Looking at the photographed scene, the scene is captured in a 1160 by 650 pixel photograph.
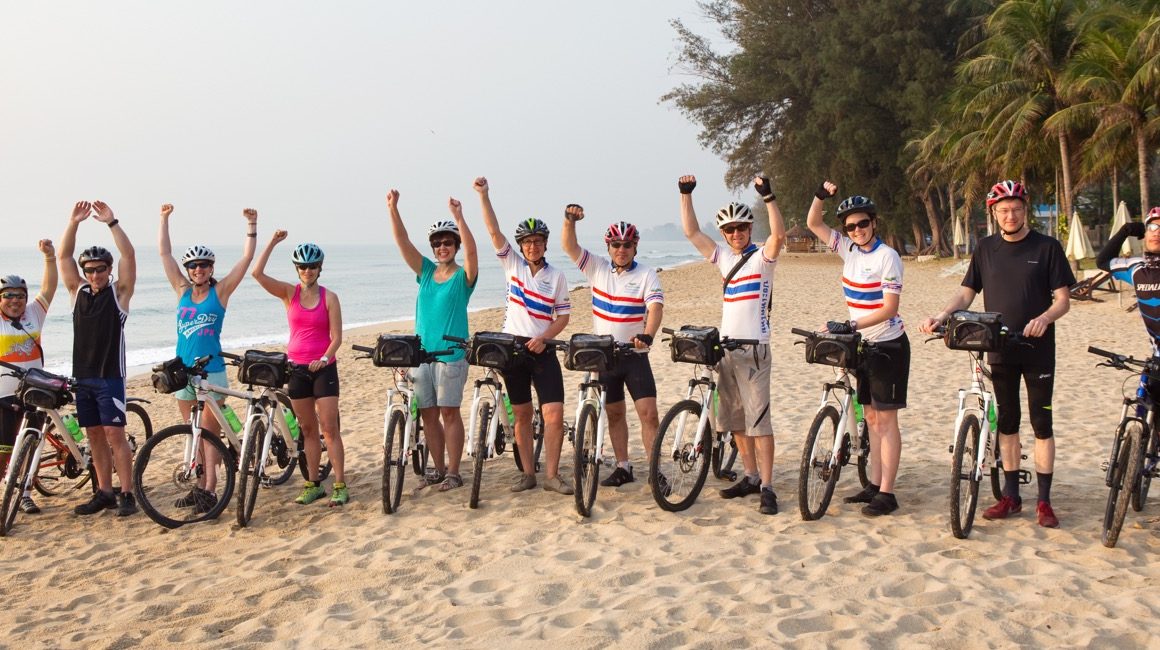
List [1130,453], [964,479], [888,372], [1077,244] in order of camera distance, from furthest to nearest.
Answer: [1077,244], [888,372], [964,479], [1130,453]

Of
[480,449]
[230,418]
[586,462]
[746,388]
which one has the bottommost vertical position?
[586,462]

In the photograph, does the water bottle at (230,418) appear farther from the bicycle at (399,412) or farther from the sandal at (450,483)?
the sandal at (450,483)

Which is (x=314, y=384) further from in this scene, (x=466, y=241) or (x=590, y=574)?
(x=590, y=574)

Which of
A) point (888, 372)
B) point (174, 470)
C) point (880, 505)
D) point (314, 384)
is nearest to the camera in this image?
point (888, 372)

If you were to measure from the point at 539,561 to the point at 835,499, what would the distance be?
2.19m

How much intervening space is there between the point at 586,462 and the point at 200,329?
2841 mm

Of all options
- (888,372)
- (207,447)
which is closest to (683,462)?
(888,372)

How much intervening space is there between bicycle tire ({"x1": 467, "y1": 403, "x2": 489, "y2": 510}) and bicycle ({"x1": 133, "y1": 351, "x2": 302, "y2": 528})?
4.38 feet

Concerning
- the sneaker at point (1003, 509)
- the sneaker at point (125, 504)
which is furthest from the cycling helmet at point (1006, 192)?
the sneaker at point (125, 504)

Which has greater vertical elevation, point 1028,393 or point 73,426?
point 1028,393

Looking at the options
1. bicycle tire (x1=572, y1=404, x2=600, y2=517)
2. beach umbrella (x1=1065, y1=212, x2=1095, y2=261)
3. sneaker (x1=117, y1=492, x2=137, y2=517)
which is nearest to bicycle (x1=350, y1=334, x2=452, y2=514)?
bicycle tire (x1=572, y1=404, x2=600, y2=517)

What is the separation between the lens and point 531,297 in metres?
6.40

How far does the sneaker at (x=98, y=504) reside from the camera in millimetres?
6426

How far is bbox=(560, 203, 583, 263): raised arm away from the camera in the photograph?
631 cm
